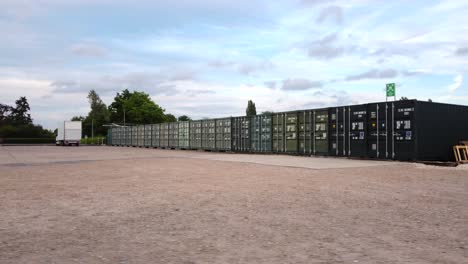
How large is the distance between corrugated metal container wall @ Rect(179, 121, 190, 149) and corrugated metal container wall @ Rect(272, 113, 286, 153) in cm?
1566

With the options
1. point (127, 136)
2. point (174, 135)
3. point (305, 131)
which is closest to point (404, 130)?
point (305, 131)

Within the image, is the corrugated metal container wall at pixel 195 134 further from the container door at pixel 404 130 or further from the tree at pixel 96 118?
the tree at pixel 96 118

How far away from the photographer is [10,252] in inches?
188

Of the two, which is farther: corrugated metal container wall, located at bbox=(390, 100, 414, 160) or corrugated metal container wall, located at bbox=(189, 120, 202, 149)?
corrugated metal container wall, located at bbox=(189, 120, 202, 149)

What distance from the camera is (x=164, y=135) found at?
4847cm

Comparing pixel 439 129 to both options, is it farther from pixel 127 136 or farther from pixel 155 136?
pixel 127 136

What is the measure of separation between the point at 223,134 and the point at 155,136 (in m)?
17.4

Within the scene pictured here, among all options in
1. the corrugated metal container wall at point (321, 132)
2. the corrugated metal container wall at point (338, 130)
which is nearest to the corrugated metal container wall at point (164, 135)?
the corrugated metal container wall at point (321, 132)

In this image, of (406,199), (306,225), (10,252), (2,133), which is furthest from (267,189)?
(2,133)

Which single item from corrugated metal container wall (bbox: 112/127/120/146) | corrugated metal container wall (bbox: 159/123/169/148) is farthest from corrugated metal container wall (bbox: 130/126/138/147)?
corrugated metal container wall (bbox: 159/123/169/148)

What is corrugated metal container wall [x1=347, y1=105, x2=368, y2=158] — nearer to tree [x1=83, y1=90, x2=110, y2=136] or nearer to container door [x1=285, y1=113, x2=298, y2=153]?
container door [x1=285, y1=113, x2=298, y2=153]

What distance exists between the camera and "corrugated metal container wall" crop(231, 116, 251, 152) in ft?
107

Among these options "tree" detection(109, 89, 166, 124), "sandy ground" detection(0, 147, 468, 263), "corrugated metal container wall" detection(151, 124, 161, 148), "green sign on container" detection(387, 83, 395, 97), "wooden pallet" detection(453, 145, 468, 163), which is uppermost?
"tree" detection(109, 89, 166, 124)

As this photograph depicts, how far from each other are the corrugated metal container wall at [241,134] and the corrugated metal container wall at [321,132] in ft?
26.7
